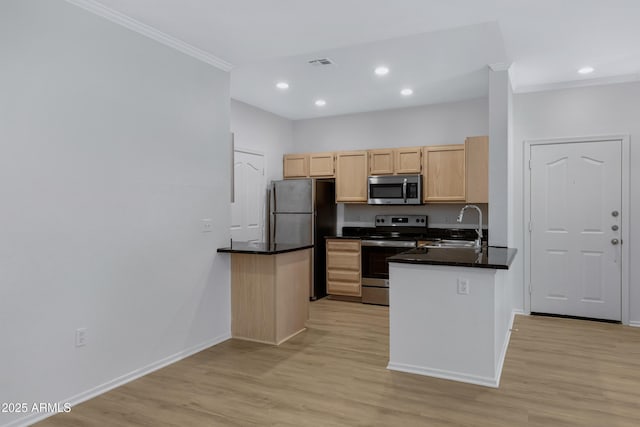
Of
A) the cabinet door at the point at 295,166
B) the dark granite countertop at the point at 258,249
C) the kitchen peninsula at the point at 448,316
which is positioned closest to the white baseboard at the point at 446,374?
the kitchen peninsula at the point at 448,316

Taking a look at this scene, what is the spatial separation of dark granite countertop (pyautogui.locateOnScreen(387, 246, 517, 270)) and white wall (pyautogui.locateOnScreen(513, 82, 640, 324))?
64.5 inches

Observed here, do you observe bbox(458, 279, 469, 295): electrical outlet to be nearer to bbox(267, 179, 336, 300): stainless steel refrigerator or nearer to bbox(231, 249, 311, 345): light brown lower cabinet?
bbox(231, 249, 311, 345): light brown lower cabinet

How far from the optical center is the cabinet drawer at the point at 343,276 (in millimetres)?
5637

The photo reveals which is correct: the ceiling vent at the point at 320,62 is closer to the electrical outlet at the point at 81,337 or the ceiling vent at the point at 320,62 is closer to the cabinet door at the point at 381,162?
the cabinet door at the point at 381,162

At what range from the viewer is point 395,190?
18.5ft

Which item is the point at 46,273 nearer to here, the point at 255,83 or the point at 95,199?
the point at 95,199

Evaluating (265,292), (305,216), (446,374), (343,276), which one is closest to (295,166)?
(305,216)

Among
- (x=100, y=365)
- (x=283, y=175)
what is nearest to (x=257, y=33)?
(x=100, y=365)

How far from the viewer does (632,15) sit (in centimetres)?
306

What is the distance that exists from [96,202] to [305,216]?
3.22 meters

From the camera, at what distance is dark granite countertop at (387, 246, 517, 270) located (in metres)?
2.91

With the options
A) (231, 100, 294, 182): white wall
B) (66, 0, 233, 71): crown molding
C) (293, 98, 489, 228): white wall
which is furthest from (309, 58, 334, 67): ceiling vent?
(293, 98, 489, 228): white wall

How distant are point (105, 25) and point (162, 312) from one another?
2.13 metres

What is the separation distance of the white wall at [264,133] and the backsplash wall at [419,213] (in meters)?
1.19
